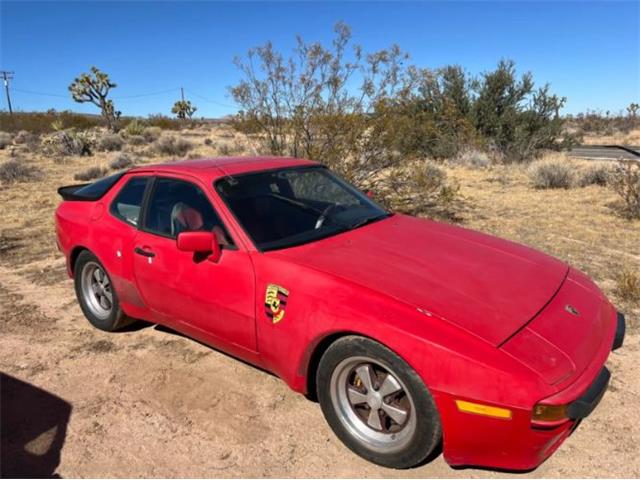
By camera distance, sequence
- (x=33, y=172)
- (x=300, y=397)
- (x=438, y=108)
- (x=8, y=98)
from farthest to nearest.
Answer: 1. (x=8, y=98)
2. (x=438, y=108)
3. (x=33, y=172)
4. (x=300, y=397)

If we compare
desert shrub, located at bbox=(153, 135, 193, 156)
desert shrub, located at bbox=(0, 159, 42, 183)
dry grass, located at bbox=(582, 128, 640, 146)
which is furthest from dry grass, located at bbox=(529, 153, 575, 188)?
dry grass, located at bbox=(582, 128, 640, 146)

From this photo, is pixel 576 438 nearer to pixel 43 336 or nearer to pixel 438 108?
pixel 43 336

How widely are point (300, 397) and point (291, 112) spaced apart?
668 centimetres

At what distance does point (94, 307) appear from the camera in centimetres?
457

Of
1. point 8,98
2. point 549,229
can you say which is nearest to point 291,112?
point 549,229

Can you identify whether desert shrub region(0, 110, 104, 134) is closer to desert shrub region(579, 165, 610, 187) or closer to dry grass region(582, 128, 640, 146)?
desert shrub region(579, 165, 610, 187)

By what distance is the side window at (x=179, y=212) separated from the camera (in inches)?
134

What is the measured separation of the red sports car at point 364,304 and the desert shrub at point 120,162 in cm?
1480

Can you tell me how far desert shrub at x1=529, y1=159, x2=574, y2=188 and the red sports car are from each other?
9388mm

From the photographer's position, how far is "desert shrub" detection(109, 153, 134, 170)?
17.9 meters

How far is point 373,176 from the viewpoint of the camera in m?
8.91

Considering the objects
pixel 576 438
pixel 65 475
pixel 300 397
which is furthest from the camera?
pixel 300 397

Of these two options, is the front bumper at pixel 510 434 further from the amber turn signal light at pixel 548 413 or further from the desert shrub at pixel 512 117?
the desert shrub at pixel 512 117

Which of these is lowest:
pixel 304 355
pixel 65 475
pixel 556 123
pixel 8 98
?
pixel 65 475
